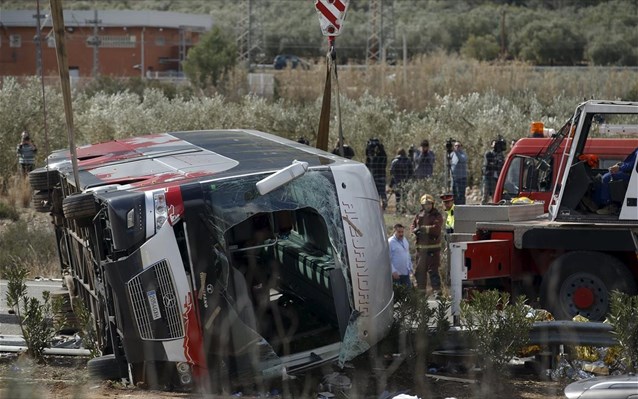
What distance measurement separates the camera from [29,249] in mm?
18406

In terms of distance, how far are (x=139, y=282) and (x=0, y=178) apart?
19209mm

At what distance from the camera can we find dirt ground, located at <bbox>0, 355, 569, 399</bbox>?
9445 millimetres

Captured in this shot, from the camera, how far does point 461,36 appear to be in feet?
238

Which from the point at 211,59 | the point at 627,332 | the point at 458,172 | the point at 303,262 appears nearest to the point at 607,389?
the point at 627,332

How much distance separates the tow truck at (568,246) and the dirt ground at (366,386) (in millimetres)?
1912

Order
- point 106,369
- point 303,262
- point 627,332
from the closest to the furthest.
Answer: point 106,369
point 627,332
point 303,262

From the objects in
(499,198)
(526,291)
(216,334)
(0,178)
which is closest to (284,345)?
(216,334)

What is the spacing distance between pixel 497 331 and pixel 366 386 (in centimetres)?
129

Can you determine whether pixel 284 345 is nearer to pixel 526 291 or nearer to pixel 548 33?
pixel 526 291

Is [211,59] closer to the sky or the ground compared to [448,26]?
closer to the ground

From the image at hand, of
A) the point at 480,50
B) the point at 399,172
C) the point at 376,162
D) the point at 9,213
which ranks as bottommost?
the point at 9,213

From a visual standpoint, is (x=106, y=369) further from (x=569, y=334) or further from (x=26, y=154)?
(x=26, y=154)

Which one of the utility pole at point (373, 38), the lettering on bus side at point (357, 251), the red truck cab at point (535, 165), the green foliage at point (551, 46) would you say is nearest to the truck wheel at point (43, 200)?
the lettering on bus side at point (357, 251)

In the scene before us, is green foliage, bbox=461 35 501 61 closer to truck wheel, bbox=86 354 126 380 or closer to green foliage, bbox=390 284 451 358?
green foliage, bbox=390 284 451 358
